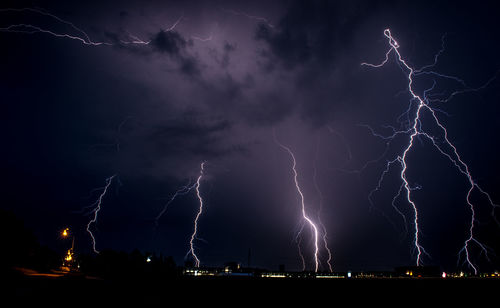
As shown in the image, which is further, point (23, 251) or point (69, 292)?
point (23, 251)

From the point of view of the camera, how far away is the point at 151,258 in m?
62.7

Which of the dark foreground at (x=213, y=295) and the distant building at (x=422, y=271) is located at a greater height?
the dark foreground at (x=213, y=295)

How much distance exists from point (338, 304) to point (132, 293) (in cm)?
628

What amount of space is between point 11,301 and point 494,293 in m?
14.2

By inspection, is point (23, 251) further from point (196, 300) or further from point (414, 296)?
point (414, 296)

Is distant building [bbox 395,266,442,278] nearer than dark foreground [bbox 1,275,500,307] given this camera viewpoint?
No

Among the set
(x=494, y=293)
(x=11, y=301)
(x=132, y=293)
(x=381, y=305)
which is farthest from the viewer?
(x=494, y=293)

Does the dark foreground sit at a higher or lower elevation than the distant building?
higher

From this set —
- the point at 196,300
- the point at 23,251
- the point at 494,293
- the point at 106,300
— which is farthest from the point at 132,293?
the point at 23,251

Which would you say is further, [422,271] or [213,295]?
[422,271]

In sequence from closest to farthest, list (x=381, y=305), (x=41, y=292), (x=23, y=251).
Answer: (x=41, y=292), (x=381, y=305), (x=23, y=251)

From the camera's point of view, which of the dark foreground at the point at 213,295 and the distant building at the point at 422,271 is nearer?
the dark foreground at the point at 213,295

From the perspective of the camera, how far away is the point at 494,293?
35.4 feet

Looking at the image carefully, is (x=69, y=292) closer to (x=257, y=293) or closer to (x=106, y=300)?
(x=106, y=300)
